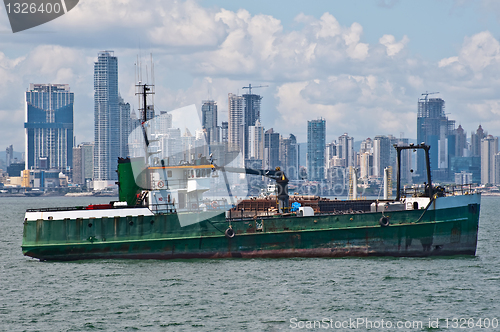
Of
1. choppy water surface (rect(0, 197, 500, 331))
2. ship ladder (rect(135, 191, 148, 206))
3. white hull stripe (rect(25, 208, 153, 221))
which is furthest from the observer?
ship ladder (rect(135, 191, 148, 206))

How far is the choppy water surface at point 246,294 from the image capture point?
23.2 metres

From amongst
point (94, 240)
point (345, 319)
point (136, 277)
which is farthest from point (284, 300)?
point (94, 240)

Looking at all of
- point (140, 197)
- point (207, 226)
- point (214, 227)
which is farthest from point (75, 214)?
point (214, 227)

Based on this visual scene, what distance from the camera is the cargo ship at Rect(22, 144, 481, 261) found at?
3388 cm

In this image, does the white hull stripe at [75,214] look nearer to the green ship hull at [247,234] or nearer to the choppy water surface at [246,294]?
the green ship hull at [247,234]

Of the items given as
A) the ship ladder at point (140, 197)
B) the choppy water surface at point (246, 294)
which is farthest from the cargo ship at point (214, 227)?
the choppy water surface at point (246, 294)

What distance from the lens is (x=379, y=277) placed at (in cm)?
3027

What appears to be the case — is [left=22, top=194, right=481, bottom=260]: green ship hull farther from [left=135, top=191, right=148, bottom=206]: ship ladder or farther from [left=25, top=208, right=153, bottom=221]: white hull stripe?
[left=135, top=191, right=148, bottom=206]: ship ladder

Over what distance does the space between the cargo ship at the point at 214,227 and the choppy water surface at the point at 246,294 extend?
0.77 meters

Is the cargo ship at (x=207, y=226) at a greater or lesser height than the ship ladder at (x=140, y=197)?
lesser

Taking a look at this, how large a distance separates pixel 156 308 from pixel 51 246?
11.3 meters

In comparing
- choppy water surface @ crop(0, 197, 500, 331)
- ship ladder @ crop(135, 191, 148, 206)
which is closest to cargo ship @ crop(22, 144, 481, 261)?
ship ladder @ crop(135, 191, 148, 206)

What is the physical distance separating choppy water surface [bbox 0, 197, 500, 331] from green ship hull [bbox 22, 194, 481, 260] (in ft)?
2.31

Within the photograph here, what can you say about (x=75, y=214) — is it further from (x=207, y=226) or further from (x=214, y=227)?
(x=214, y=227)
